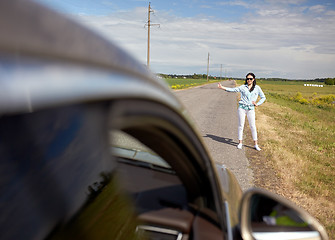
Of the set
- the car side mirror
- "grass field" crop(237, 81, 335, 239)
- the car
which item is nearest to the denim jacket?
"grass field" crop(237, 81, 335, 239)

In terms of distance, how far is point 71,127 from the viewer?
56 centimetres

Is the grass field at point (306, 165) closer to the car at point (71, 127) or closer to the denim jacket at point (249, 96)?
the denim jacket at point (249, 96)

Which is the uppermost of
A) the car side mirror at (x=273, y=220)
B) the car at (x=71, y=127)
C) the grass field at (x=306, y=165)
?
the car at (x=71, y=127)

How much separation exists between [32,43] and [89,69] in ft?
0.44

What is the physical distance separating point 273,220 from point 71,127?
1.24 metres

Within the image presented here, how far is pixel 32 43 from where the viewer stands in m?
0.37

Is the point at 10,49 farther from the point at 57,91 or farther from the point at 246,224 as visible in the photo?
the point at 246,224

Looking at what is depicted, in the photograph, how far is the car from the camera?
37cm

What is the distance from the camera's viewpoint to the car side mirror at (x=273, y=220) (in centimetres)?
139

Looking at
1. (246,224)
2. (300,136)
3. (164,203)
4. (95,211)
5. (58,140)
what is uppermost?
(58,140)

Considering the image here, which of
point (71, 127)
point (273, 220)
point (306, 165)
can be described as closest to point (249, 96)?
point (306, 165)

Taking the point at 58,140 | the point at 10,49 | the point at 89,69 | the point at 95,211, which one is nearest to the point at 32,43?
the point at 10,49

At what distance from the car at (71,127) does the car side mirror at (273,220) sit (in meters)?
0.25

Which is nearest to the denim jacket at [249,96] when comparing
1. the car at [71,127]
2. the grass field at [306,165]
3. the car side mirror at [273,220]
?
the grass field at [306,165]
